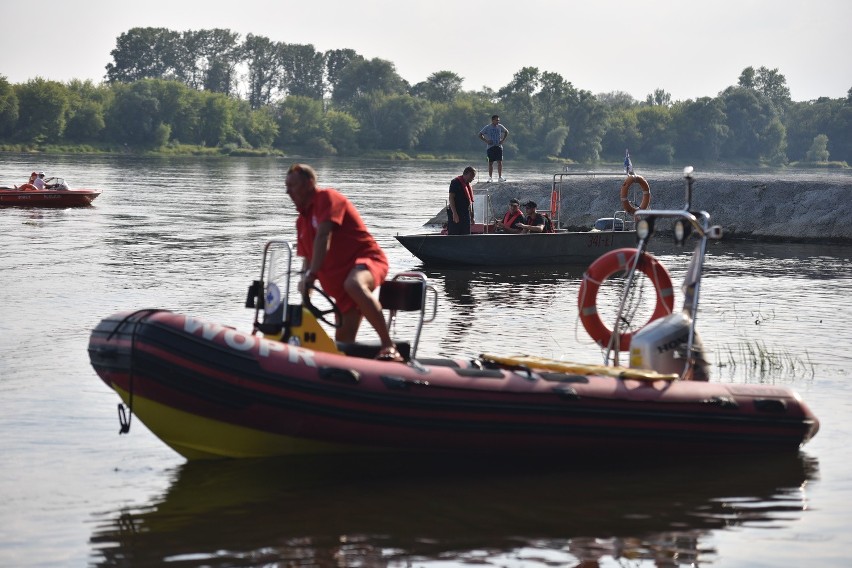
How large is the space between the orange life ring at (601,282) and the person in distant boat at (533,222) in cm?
1066

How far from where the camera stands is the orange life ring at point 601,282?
10.6 meters

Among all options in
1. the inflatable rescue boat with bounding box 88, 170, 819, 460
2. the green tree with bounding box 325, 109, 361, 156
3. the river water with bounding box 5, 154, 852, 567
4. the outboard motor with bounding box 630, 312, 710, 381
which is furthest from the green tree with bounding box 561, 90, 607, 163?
the inflatable rescue boat with bounding box 88, 170, 819, 460

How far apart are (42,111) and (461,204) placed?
10320cm

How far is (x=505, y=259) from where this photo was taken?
21391 millimetres

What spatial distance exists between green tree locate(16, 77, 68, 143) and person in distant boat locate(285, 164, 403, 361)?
110 metres

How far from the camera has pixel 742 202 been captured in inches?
1178

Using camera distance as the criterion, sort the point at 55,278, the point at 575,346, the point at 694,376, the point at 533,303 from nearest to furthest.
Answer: the point at 694,376
the point at 575,346
the point at 533,303
the point at 55,278

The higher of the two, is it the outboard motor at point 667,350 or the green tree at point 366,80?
the green tree at point 366,80

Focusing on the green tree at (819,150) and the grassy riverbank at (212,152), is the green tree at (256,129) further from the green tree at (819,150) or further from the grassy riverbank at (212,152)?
the green tree at (819,150)

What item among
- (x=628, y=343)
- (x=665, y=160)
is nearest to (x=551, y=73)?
(x=665, y=160)

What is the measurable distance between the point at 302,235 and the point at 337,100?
188534mm

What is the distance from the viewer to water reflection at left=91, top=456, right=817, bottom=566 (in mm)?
7422

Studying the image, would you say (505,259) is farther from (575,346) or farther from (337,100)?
(337,100)

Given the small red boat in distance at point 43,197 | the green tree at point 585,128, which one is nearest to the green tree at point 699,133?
the green tree at point 585,128
